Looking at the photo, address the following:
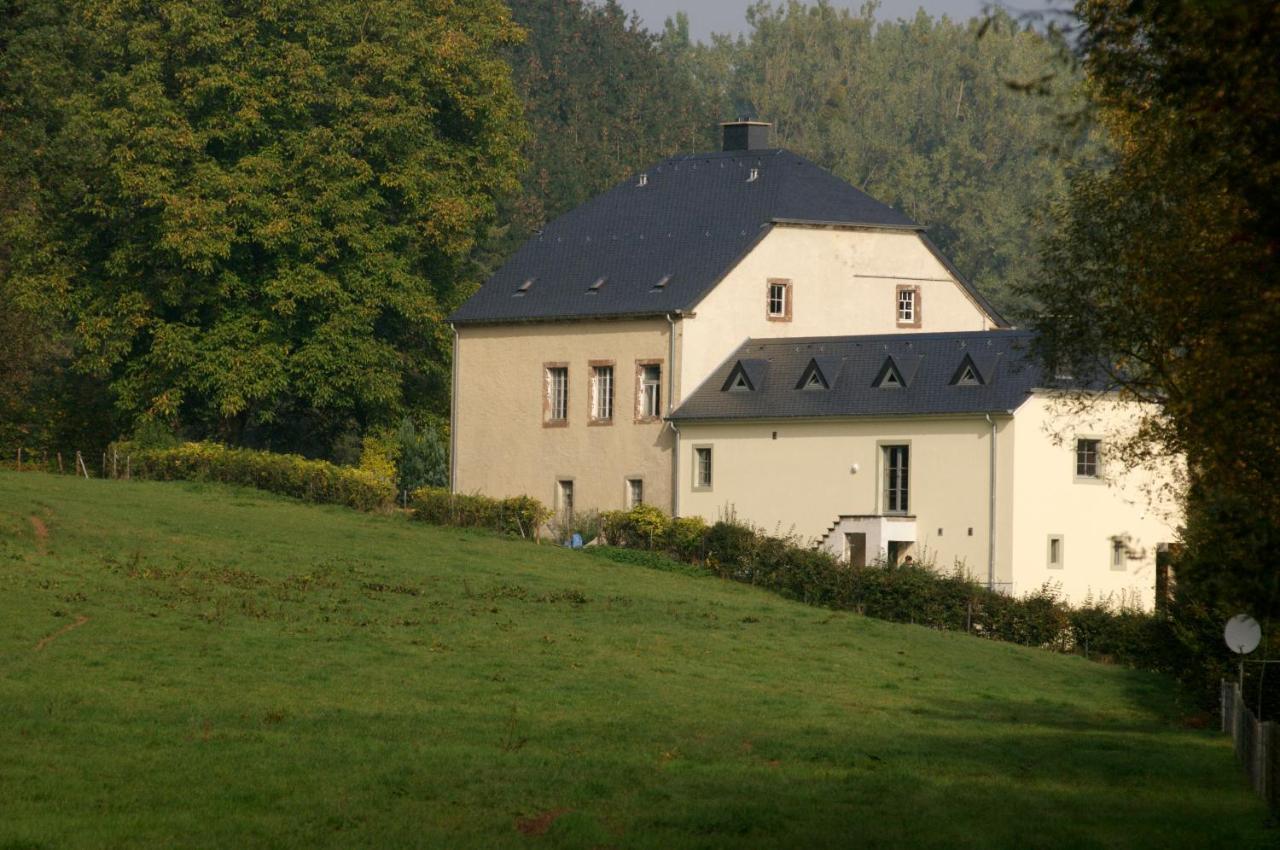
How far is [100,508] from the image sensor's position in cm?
4603

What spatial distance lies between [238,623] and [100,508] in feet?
49.2

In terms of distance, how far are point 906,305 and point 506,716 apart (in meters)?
38.4

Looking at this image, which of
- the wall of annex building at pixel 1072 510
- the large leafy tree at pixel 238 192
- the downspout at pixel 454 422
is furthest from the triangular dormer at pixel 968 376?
the large leafy tree at pixel 238 192

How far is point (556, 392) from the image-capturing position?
6141 cm

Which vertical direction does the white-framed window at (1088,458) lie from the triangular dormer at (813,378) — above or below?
below

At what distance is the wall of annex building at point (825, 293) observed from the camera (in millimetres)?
57969

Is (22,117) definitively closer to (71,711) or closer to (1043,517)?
(1043,517)

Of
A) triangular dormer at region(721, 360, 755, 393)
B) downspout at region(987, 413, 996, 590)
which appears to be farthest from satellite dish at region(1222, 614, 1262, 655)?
triangular dormer at region(721, 360, 755, 393)

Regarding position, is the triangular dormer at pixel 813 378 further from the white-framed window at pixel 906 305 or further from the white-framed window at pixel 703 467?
the white-framed window at pixel 906 305

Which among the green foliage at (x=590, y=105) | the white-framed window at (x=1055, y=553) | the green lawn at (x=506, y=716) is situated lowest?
the green lawn at (x=506, y=716)

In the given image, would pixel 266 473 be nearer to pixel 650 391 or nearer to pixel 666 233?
pixel 650 391

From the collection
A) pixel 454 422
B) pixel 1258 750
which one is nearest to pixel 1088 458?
pixel 454 422

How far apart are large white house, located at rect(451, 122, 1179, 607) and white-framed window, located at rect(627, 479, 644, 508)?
69mm

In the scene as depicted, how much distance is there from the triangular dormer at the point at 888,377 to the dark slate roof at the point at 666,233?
631 centimetres
